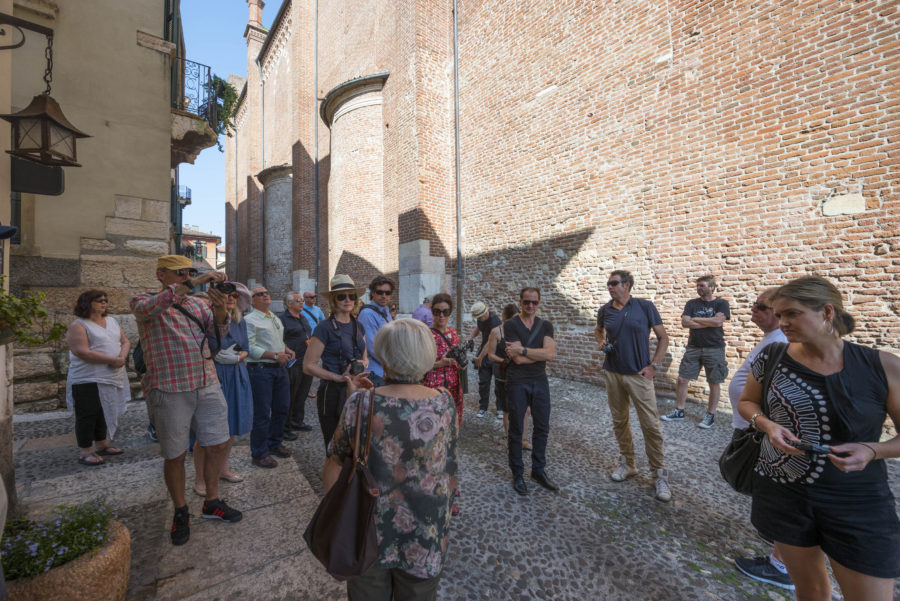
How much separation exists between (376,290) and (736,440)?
2.84 meters

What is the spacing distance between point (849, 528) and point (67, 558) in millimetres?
3223

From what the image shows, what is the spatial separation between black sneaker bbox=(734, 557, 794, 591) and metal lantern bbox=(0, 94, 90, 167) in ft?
19.5

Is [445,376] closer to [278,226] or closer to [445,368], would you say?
[445,368]

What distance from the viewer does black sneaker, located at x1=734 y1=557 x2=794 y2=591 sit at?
88.7 inches

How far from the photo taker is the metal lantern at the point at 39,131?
10.4ft

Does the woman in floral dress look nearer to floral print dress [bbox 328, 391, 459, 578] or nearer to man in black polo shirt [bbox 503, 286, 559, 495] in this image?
floral print dress [bbox 328, 391, 459, 578]

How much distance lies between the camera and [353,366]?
9.96 feet

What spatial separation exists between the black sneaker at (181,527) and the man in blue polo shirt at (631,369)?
10.9ft

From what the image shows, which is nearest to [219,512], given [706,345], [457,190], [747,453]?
[747,453]

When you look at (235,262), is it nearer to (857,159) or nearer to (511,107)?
(511,107)

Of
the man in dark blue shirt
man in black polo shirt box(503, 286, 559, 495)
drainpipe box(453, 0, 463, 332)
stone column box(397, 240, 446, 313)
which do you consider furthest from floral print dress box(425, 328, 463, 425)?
drainpipe box(453, 0, 463, 332)

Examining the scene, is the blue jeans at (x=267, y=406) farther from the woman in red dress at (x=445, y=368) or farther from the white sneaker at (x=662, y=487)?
the white sneaker at (x=662, y=487)

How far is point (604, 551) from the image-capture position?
2512 millimetres

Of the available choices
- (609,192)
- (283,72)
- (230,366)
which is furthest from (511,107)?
(283,72)
